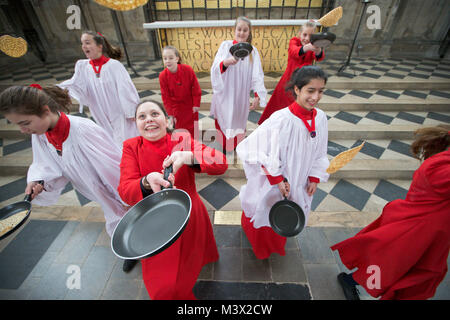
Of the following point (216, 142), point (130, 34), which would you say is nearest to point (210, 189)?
point (216, 142)

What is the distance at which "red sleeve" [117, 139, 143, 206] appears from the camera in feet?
4.02

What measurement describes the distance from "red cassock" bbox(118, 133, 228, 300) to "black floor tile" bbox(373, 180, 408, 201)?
2.90 m

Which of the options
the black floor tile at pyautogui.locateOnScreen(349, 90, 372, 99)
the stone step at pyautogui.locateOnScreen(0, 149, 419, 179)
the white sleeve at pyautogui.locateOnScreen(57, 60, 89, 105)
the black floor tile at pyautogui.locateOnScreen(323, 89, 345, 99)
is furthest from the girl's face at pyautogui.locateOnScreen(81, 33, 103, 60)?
the black floor tile at pyautogui.locateOnScreen(349, 90, 372, 99)

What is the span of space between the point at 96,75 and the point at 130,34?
19.9ft

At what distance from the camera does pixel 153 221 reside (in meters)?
1.23

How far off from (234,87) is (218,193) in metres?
1.66

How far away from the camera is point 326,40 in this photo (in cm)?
226

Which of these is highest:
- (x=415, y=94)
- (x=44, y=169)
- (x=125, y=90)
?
(x=125, y=90)

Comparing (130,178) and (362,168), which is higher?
(130,178)

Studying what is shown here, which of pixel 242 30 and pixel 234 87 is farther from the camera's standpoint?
pixel 234 87

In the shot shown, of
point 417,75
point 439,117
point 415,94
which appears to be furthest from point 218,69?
point 417,75

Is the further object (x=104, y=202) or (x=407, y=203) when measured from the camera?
(x=104, y=202)

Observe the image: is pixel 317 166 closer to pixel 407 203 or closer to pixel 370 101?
pixel 407 203

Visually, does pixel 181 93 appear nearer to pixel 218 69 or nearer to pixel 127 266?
pixel 218 69
